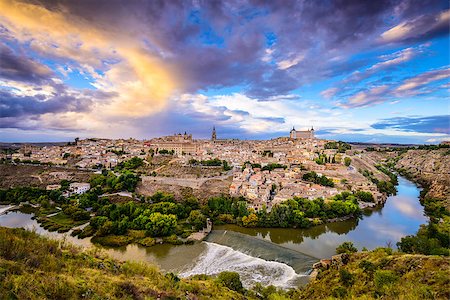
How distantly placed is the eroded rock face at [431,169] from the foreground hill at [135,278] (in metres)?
20.7

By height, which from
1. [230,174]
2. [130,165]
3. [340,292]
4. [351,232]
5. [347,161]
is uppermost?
[347,161]

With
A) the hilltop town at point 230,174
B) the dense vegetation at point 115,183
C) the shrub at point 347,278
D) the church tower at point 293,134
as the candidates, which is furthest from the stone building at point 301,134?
the shrub at point 347,278

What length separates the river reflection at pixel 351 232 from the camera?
14.7m

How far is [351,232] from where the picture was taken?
1684 cm

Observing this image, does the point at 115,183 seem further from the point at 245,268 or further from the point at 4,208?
the point at 245,268

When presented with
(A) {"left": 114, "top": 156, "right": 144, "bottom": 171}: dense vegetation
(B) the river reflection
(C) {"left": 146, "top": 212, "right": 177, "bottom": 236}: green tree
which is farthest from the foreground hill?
(A) {"left": 114, "top": 156, "right": 144, "bottom": 171}: dense vegetation

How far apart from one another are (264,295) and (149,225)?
30.3ft

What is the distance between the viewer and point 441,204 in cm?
2142

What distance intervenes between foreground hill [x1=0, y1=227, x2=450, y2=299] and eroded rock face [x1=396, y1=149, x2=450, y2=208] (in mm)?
20742

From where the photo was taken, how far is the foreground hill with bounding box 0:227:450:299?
13.1 ft

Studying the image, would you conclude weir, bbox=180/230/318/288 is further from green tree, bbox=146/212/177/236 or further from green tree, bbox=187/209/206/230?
green tree, bbox=146/212/177/236

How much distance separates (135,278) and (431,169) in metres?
45.9

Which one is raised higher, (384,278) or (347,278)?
(384,278)

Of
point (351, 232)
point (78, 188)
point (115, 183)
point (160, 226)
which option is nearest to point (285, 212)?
point (351, 232)
